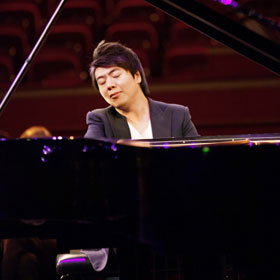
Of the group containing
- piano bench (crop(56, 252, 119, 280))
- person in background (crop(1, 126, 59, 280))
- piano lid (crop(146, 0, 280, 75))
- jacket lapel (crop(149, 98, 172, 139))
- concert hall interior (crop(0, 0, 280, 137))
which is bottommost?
piano bench (crop(56, 252, 119, 280))

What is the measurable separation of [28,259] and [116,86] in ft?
2.97

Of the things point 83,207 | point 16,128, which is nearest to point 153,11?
point 16,128

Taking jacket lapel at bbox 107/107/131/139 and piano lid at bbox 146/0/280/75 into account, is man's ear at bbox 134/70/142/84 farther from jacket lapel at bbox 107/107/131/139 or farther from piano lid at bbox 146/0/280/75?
piano lid at bbox 146/0/280/75

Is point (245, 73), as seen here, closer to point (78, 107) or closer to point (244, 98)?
point (244, 98)

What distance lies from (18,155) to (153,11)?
8.66 feet

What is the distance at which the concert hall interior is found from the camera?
355 cm

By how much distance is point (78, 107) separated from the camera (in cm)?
356

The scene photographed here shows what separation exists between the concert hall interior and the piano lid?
1672 mm

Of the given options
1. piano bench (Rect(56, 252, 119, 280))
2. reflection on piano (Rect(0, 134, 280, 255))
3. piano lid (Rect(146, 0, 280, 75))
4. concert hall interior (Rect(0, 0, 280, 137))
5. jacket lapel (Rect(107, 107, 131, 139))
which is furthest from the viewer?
concert hall interior (Rect(0, 0, 280, 137))

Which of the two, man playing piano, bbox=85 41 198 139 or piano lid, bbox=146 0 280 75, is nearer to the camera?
piano lid, bbox=146 0 280 75

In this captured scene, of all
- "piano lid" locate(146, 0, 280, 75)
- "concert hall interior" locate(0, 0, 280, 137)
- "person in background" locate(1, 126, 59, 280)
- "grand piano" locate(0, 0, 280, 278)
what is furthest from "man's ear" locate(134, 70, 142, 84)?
"concert hall interior" locate(0, 0, 280, 137)

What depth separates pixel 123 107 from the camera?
79.2 inches

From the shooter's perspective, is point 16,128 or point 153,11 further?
point 153,11

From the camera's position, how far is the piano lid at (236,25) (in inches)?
61.7
